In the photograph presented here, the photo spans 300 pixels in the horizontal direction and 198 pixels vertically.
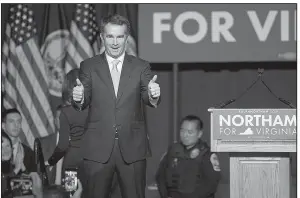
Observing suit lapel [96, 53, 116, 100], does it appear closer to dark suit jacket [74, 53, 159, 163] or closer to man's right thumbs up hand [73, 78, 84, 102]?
dark suit jacket [74, 53, 159, 163]

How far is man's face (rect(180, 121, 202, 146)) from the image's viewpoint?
421cm

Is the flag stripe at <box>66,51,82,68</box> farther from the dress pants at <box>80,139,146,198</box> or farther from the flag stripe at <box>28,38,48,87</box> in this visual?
the dress pants at <box>80,139,146,198</box>

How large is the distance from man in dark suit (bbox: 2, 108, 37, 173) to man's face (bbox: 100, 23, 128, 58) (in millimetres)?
2135

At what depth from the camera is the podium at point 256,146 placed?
9.98 ft

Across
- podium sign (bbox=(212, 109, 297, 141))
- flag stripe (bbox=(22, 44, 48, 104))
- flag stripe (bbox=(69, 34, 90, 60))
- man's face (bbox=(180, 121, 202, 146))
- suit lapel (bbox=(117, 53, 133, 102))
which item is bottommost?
man's face (bbox=(180, 121, 202, 146))

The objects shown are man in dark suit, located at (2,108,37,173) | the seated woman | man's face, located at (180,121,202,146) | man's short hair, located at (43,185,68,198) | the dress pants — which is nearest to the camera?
the dress pants

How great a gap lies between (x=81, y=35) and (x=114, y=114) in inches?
96.1

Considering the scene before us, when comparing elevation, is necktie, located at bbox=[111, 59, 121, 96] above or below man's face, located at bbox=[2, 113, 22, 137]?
above

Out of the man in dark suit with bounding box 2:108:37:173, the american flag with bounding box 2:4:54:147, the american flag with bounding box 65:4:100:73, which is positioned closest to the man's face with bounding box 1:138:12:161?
the man in dark suit with bounding box 2:108:37:173

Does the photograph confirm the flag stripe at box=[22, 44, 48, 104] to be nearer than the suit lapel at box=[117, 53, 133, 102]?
No

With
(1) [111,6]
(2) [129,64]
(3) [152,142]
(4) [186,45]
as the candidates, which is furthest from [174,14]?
(2) [129,64]

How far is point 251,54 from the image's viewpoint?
4906mm

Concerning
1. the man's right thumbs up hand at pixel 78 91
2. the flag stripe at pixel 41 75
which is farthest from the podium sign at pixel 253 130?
the flag stripe at pixel 41 75

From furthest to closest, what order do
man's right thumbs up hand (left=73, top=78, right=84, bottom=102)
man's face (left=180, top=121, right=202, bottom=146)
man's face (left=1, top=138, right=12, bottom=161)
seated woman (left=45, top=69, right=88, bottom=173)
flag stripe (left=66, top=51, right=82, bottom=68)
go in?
flag stripe (left=66, top=51, right=82, bottom=68), man's face (left=1, top=138, right=12, bottom=161), man's face (left=180, top=121, right=202, bottom=146), seated woman (left=45, top=69, right=88, bottom=173), man's right thumbs up hand (left=73, top=78, right=84, bottom=102)
